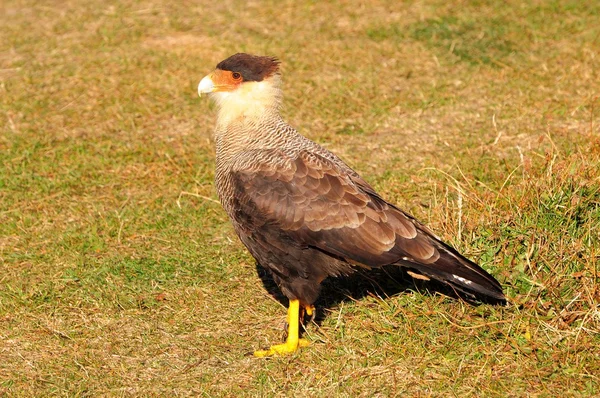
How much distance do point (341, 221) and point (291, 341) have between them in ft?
2.41

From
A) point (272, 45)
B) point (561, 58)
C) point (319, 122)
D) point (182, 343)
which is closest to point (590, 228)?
point (182, 343)

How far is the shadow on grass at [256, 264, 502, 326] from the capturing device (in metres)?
4.70

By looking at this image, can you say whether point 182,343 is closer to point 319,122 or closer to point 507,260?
point 507,260

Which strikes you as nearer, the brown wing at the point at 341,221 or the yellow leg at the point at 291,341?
the brown wing at the point at 341,221

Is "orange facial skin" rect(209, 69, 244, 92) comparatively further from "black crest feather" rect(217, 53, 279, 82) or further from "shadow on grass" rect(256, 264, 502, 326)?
"shadow on grass" rect(256, 264, 502, 326)

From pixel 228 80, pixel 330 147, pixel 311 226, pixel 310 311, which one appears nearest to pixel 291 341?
pixel 310 311

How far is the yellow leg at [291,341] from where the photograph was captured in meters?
4.41

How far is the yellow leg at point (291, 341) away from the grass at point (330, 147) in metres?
0.06

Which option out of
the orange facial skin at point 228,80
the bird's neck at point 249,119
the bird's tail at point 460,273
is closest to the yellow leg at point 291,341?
the bird's tail at point 460,273

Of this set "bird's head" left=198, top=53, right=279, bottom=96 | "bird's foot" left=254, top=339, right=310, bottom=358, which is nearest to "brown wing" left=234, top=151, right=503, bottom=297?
"bird's foot" left=254, top=339, right=310, bottom=358

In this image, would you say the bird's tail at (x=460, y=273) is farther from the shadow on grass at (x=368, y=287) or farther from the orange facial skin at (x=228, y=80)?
the orange facial skin at (x=228, y=80)

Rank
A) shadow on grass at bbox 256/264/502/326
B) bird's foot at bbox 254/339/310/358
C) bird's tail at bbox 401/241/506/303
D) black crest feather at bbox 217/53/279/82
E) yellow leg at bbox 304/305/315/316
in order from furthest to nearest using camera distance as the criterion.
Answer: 1. black crest feather at bbox 217/53/279/82
2. shadow on grass at bbox 256/264/502/326
3. yellow leg at bbox 304/305/315/316
4. bird's foot at bbox 254/339/310/358
5. bird's tail at bbox 401/241/506/303

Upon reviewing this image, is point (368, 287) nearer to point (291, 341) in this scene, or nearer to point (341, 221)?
point (291, 341)

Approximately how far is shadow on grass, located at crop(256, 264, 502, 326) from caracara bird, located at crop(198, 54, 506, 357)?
0.14m
